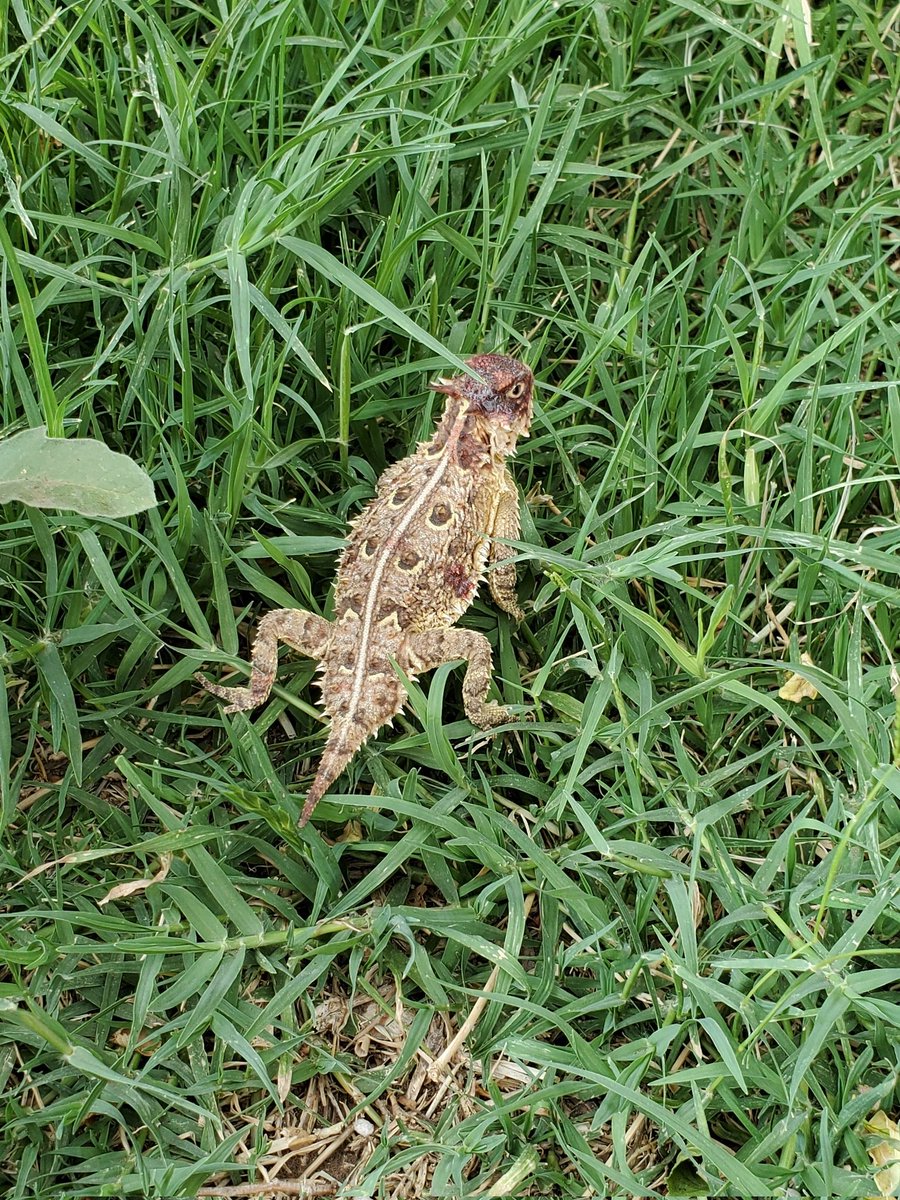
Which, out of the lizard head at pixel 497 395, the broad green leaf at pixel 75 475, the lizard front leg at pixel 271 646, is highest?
the broad green leaf at pixel 75 475

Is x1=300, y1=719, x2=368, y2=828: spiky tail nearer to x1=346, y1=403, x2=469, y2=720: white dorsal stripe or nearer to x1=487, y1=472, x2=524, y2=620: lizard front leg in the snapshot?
x1=346, y1=403, x2=469, y2=720: white dorsal stripe

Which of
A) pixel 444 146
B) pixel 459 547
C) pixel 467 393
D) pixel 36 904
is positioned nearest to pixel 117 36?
pixel 444 146

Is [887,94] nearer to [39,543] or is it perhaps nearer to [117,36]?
[117,36]

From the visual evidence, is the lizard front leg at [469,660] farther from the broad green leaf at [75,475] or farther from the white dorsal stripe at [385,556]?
the broad green leaf at [75,475]

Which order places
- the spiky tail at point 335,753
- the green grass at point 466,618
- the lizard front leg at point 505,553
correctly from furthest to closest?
the lizard front leg at point 505,553 → the spiky tail at point 335,753 → the green grass at point 466,618

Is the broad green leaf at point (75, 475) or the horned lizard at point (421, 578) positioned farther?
the horned lizard at point (421, 578)

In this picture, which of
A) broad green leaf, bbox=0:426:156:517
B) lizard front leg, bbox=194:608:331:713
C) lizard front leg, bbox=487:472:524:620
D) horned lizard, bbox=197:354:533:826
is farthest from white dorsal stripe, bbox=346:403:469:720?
broad green leaf, bbox=0:426:156:517

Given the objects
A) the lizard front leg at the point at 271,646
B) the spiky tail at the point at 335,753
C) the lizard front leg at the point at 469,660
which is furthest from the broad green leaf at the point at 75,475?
the lizard front leg at the point at 469,660
